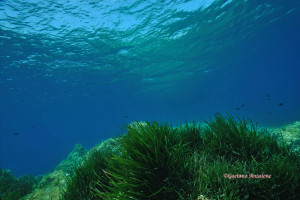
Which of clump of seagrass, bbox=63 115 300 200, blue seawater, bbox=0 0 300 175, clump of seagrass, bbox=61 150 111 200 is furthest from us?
blue seawater, bbox=0 0 300 175

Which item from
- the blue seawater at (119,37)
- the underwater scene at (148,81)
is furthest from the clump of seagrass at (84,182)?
the blue seawater at (119,37)

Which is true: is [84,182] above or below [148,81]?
below

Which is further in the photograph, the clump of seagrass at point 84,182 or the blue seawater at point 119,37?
the blue seawater at point 119,37

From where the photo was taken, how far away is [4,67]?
23641 mm

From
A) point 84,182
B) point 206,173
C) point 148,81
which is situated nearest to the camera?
point 206,173

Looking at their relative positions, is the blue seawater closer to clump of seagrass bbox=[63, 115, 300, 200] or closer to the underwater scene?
the underwater scene

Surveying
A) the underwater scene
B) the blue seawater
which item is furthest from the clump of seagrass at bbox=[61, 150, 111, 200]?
the blue seawater

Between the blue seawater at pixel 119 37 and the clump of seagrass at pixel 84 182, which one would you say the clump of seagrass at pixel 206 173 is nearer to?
the clump of seagrass at pixel 84 182

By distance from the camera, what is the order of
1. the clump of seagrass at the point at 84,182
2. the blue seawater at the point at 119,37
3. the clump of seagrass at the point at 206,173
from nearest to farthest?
the clump of seagrass at the point at 206,173
the clump of seagrass at the point at 84,182
the blue seawater at the point at 119,37

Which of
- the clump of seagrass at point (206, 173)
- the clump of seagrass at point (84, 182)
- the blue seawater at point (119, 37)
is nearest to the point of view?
the clump of seagrass at point (206, 173)

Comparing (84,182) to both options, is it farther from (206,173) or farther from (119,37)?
(119,37)

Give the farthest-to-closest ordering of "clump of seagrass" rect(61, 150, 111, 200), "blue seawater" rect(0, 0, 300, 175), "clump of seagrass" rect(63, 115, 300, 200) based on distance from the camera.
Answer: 1. "blue seawater" rect(0, 0, 300, 175)
2. "clump of seagrass" rect(61, 150, 111, 200)
3. "clump of seagrass" rect(63, 115, 300, 200)

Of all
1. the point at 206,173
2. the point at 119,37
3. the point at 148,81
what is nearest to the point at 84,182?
the point at 206,173

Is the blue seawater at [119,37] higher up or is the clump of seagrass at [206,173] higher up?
the blue seawater at [119,37]
